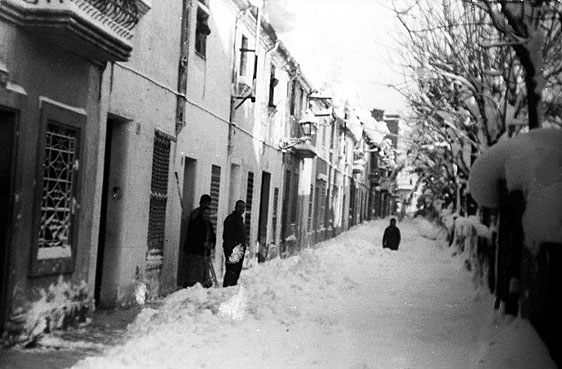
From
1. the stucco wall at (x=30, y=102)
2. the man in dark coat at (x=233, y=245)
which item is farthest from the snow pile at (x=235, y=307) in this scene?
the man in dark coat at (x=233, y=245)

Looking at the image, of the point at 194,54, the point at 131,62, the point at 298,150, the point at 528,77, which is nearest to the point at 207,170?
the point at 194,54

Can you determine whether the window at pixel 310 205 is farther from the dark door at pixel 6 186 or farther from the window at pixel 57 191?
the dark door at pixel 6 186

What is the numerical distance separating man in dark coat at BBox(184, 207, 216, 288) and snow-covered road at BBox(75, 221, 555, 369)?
0.96 meters

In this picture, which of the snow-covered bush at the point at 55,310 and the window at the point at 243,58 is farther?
the window at the point at 243,58

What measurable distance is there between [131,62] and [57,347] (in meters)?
4.13

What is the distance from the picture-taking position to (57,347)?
307 inches

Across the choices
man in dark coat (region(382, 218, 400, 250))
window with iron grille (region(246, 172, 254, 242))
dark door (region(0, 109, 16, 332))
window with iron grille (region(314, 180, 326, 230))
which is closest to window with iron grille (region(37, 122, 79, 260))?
dark door (region(0, 109, 16, 332))

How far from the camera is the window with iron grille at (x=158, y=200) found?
12.0 metres

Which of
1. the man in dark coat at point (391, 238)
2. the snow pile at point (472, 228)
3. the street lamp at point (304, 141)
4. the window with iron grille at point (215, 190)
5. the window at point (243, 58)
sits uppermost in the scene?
the window at point (243, 58)

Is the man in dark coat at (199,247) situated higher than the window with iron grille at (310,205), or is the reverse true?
the window with iron grille at (310,205)

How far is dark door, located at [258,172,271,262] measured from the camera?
21.5 m

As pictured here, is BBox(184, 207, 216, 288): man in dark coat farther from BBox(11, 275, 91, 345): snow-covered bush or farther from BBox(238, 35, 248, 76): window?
BBox(238, 35, 248, 76): window

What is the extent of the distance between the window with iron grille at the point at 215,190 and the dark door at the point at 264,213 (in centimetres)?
552

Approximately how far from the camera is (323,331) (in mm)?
8562
